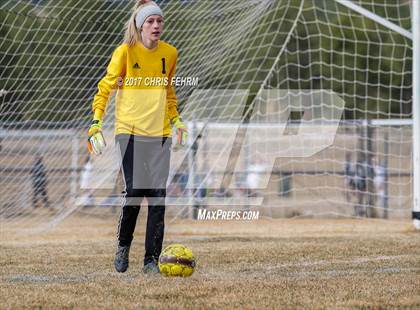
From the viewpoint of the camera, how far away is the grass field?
15.9 feet

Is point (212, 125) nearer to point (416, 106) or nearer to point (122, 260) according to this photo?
point (416, 106)

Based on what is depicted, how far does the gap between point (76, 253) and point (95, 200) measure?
7.98 metres

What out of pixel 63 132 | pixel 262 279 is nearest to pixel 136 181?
pixel 262 279

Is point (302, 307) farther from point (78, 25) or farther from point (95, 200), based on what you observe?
point (95, 200)

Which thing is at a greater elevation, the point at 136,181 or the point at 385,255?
the point at 136,181

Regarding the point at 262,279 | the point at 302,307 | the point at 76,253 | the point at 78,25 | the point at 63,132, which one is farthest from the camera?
the point at 63,132

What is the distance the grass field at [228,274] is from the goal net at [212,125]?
7.56 feet

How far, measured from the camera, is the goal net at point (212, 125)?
1134 cm

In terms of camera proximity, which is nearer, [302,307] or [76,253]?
[302,307]

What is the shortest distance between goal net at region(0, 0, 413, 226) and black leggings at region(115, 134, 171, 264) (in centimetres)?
476

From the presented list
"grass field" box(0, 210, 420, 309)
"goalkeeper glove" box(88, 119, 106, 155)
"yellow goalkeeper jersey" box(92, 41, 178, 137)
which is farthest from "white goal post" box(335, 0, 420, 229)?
"goalkeeper glove" box(88, 119, 106, 155)

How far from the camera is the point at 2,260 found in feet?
24.3

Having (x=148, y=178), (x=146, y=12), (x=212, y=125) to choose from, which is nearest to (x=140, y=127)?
(x=148, y=178)

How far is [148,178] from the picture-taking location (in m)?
6.31
